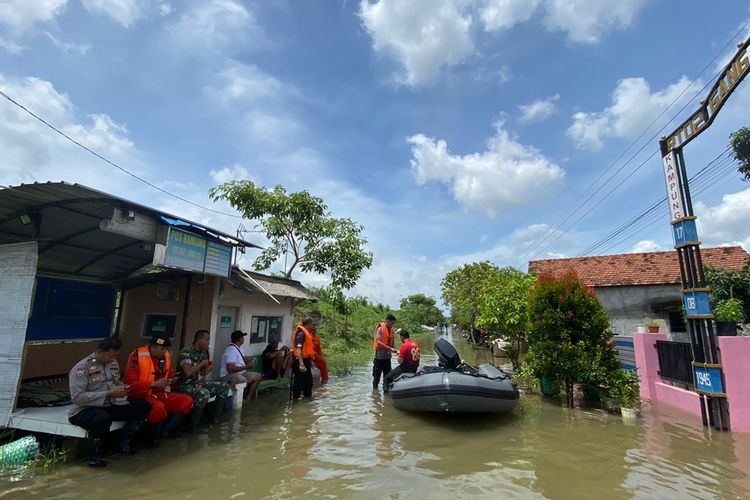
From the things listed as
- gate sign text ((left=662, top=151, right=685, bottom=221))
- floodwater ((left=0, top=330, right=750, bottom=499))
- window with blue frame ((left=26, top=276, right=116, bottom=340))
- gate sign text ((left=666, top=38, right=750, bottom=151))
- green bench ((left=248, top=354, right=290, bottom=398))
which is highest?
gate sign text ((left=666, top=38, right=750, bottom=151))

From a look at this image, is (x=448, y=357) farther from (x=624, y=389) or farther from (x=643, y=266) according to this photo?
(x=643, y=266)

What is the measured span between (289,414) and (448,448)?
10.2 feet

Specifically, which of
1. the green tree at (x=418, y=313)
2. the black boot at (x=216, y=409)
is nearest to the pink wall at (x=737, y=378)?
the black boot at (x=216, y=409)

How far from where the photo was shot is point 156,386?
5.13 m

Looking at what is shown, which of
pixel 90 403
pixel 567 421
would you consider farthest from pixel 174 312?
pixel 567 421

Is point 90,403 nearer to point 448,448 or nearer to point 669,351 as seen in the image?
point 448,448

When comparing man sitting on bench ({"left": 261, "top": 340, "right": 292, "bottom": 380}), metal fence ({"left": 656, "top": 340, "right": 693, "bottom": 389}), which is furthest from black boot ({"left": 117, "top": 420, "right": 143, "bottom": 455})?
metal fence ({"left": 656, "top": 340, "right": 693, "bottom": 389})

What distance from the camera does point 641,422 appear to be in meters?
6.70

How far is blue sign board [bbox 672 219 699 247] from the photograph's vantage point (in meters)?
6.63

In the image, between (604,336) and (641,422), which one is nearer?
(641,422)

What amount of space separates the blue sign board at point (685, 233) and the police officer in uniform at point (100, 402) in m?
8.24

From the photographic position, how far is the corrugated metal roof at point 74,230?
466 cm

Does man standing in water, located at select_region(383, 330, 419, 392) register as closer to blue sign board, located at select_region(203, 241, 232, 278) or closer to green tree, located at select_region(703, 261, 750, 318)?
blue sign board, located at select_region(203, 241, 232, 278)

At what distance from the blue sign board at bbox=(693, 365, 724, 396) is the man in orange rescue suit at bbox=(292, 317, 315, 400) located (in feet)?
21.5
